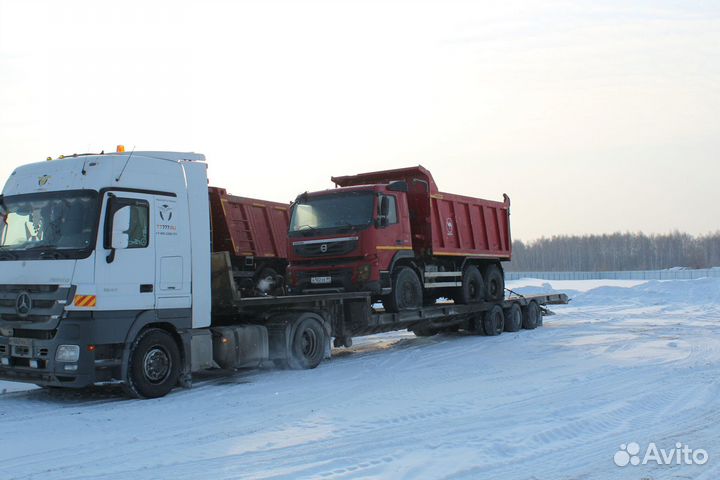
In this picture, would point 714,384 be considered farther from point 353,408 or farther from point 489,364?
point 353,408

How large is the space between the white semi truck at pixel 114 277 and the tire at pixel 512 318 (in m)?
9.68

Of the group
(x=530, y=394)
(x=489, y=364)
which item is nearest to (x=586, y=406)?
(x=530, y=394)

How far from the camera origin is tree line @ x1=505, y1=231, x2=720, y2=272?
12081 cm

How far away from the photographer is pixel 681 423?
752 centimetres

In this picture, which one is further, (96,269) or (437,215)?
(437,215)

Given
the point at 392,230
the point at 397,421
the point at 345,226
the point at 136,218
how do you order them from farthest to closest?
the point at 392,230, the point at 345,226, the point at 136,218, the point at 397,421

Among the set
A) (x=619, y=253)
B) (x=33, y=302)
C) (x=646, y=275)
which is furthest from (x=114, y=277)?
(x=619, y=253)

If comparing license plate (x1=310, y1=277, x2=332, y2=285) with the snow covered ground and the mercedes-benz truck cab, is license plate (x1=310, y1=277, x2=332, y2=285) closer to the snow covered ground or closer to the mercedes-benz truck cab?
the snow covered ground

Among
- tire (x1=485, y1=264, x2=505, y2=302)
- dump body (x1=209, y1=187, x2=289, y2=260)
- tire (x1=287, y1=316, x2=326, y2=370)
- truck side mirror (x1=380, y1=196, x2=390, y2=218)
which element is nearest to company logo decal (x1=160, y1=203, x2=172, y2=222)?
tire (x1=287, y1=316, x2=326, y2=370)

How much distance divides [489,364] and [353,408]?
453cm

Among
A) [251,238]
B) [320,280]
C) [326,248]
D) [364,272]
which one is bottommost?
[320,280]

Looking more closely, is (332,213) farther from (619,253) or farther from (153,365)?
(619,253)

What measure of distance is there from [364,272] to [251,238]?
3819 millimetres

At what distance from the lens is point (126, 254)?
30.6ft
